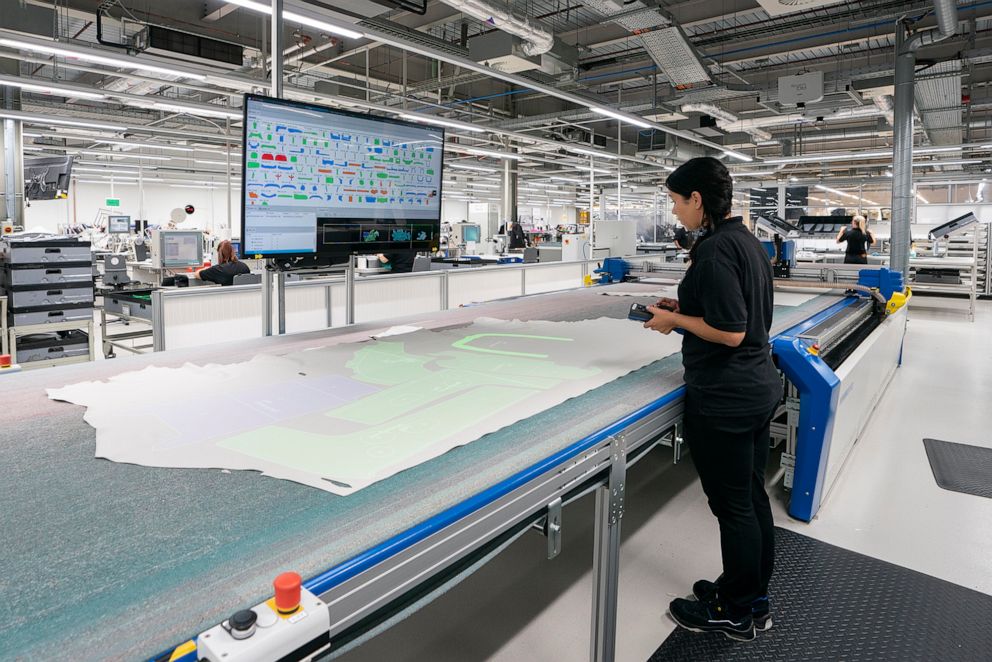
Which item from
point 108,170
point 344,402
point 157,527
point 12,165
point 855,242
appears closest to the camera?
point 157,527

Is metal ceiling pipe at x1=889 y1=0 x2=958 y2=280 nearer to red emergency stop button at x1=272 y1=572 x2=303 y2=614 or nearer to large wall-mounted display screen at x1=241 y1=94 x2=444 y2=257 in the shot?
large wall-mounted display screen at x1=241 y1=94 x2=444 y2=257

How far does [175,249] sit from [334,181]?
232 inches

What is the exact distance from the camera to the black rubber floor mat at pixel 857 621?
1919 millimetres

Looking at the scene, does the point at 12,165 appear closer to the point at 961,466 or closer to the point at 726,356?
the point at 726,356

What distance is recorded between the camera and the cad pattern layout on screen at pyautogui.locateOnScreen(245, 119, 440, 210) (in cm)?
217

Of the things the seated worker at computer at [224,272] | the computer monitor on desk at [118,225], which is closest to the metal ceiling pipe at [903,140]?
the seated worker at computer at [224,272]

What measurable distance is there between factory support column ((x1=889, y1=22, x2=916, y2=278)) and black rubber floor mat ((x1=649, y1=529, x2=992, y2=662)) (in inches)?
173

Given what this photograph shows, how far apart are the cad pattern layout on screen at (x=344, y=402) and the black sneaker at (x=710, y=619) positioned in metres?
0.86

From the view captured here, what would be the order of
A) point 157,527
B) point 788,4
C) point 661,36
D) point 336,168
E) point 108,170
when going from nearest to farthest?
point 157,527 < point 336,168 < point 788,4 < point 661,36 < point 108,170

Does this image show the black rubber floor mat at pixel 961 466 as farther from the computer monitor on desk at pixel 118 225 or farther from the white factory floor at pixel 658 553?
the computer monitor on desk at pixel 118 225

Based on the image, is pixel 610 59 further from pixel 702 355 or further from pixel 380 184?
pixel 702 355

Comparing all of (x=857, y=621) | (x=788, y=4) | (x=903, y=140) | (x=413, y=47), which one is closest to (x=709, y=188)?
(x=857, y=621)

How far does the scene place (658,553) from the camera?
2.59m

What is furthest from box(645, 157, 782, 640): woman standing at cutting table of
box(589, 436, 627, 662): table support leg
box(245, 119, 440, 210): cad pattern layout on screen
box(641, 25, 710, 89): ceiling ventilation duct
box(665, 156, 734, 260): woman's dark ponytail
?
box(641, 25, 710, 89): ceiling ventilation duct
